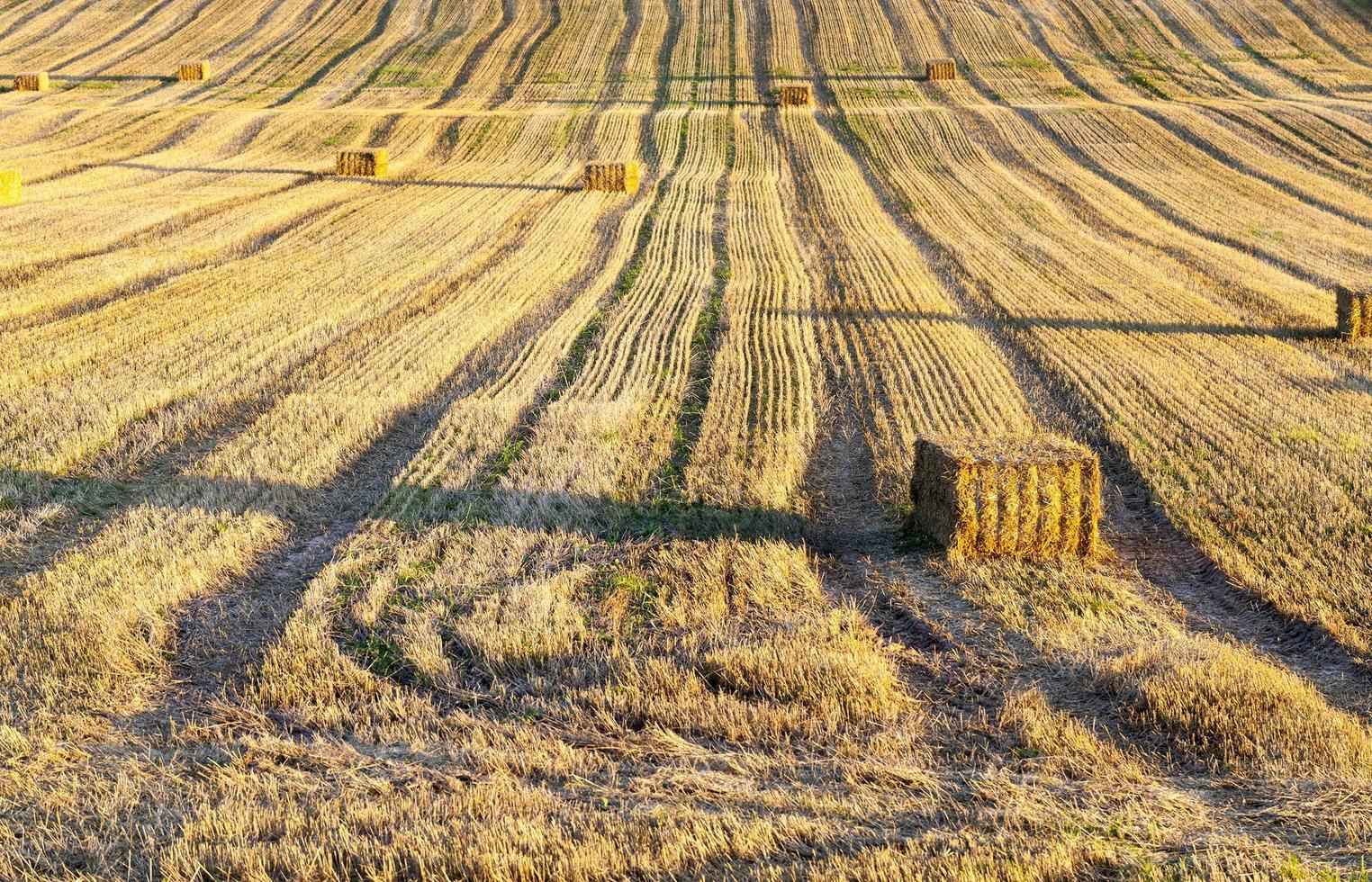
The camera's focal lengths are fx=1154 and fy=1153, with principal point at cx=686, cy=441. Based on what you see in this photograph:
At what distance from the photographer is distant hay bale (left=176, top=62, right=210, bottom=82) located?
146 feet

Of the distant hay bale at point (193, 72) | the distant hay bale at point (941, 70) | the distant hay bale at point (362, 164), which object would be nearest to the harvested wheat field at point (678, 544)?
the distant hay bale at point (362, 164)

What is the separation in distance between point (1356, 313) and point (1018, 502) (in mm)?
8968

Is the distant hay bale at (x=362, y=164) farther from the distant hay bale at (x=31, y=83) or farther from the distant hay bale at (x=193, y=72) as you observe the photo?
the distant hay bale at (x=31, y=83)

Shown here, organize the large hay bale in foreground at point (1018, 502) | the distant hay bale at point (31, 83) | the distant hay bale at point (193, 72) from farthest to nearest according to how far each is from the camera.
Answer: the distant hay bale at point (193, 72)
the distant hay bale at point (31, 83)
the large hay bale in foreground at point (1018, 502)

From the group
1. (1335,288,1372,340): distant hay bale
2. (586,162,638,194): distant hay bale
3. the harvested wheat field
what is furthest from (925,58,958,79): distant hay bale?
(1335,288,1372,340): distant hay bale

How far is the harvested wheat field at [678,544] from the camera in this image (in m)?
5.18

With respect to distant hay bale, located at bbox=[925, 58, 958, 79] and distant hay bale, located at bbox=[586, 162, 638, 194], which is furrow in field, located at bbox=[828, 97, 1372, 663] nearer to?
distant hay bale, located at bbox=[586, 162, 638, 194]

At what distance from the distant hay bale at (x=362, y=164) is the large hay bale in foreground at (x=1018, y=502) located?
23933 mm

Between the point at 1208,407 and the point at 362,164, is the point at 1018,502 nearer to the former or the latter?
the point at 1208,407

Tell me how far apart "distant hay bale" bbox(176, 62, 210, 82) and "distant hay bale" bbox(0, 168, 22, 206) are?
77.1 feet

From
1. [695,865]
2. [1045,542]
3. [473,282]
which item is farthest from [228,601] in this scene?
[473,282]

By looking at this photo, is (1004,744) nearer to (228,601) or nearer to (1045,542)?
(1045,542)

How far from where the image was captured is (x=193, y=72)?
44.7 metres

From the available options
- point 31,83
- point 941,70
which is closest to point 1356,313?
point 941,70
